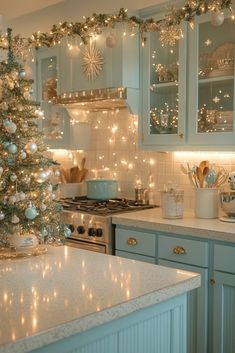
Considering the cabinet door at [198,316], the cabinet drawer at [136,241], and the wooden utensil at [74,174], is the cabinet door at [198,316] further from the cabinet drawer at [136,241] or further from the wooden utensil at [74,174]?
the wooden utensil at [74,174]

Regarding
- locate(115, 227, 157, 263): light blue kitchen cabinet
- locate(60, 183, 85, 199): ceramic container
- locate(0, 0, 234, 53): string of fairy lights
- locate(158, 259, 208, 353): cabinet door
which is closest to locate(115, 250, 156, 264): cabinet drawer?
locate(115, 227, 157, 263): light blue kitchen cabinet

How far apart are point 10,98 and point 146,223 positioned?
1.35m

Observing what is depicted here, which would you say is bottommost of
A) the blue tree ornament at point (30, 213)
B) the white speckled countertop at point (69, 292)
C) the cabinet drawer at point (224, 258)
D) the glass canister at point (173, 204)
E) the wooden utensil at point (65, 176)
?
the cabinet drawer at point (224, 258)

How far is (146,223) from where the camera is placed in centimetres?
293

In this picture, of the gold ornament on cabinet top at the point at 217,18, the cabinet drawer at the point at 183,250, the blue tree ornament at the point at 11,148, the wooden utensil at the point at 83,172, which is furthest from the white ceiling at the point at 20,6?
the blue tree ornament at the point at 11,148

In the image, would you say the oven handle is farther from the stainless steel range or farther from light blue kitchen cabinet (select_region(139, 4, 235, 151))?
light blue kitchen cabinet (select_region(139, 4, 235, 151))

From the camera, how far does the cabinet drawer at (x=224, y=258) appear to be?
99.3 inches

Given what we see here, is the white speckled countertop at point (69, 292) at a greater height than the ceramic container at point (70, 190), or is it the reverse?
the ceramic container at point (70, 190)

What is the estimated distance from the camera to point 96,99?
353cm

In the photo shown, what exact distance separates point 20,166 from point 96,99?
1712mm

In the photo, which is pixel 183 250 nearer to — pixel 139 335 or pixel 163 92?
pixel 163 92

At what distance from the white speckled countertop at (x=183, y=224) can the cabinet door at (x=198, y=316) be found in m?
0.22

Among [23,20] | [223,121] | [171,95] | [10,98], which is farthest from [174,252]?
[23,20]

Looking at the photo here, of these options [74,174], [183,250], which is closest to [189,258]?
[183,250]
